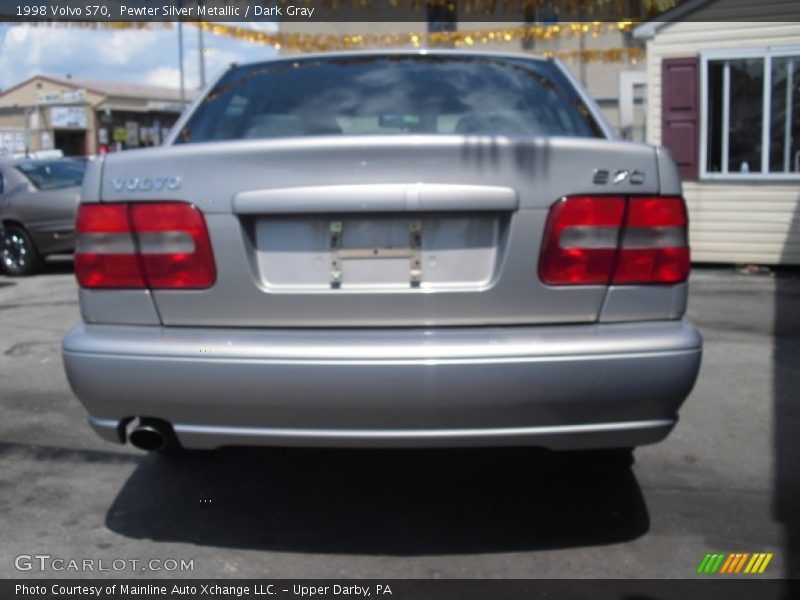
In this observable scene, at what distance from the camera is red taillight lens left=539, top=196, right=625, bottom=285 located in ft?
8.93

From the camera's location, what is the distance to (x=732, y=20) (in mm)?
9648

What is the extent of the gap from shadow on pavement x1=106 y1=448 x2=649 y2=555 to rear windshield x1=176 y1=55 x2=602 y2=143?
1466 millimetres

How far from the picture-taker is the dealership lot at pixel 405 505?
306 centimetres

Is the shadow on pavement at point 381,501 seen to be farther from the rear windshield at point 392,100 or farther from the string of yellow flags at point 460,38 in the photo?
the string of yellow flags at point 460,38

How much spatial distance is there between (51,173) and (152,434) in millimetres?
10005

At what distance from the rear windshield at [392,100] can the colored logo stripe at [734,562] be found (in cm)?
157

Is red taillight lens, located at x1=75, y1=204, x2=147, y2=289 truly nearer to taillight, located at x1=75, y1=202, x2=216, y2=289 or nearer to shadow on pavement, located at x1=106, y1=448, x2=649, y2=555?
taillight, located at x1=75, y1=202, x2=216, y2=289

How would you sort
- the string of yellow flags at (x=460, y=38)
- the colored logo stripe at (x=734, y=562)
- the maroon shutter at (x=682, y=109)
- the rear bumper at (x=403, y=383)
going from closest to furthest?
the rear bumper at (x=403, y=383)
the colored logo stripe at (x=734, y=562)
the maroon shutter at (x=682, y=109)
the string of yellow flags at (x=460, y=38)

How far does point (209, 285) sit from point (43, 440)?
217cm

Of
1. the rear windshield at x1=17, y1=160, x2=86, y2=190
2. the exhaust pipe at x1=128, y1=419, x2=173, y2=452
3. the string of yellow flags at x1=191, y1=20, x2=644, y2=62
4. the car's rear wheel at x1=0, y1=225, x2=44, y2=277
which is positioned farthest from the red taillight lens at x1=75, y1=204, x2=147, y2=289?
the string of yellow flags at x1=191, y1=20, x2=644, y2=62

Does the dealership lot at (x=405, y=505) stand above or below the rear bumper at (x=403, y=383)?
below

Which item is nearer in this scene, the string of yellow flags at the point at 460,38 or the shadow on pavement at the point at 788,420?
the shadow on pavement at the point at 788,420

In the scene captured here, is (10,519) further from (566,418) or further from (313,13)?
(313,13)
